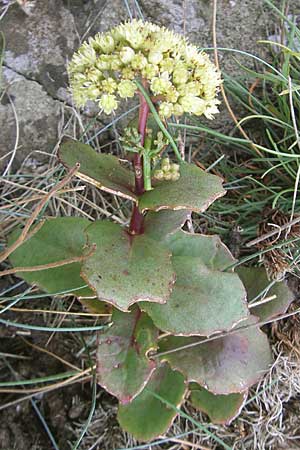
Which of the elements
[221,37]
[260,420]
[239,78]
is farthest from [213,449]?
[221,37]

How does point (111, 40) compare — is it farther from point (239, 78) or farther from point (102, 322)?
point (102, 322)

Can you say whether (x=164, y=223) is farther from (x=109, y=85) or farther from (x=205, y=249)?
(x=109, y=85)

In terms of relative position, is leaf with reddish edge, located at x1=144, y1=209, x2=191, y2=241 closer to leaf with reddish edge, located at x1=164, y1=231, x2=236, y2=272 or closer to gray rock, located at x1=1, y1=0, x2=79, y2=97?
leaf with reddish edge, located at x1=164, y1=231, x2=236, y2=272

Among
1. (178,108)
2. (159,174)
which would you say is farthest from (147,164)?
(178,108)

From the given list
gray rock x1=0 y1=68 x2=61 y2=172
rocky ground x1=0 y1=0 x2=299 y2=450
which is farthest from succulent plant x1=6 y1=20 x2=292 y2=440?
gray rock x1=0 y1=68 x2=61 y2=172

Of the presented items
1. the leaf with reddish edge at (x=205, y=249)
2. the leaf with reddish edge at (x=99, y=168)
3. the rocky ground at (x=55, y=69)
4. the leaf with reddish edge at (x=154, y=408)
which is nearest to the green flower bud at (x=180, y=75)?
the leaf with reddish edge at (x=99, y=168)

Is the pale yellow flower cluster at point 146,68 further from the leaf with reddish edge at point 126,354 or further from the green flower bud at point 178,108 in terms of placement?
the leaf with reddish edge at point 126,354
